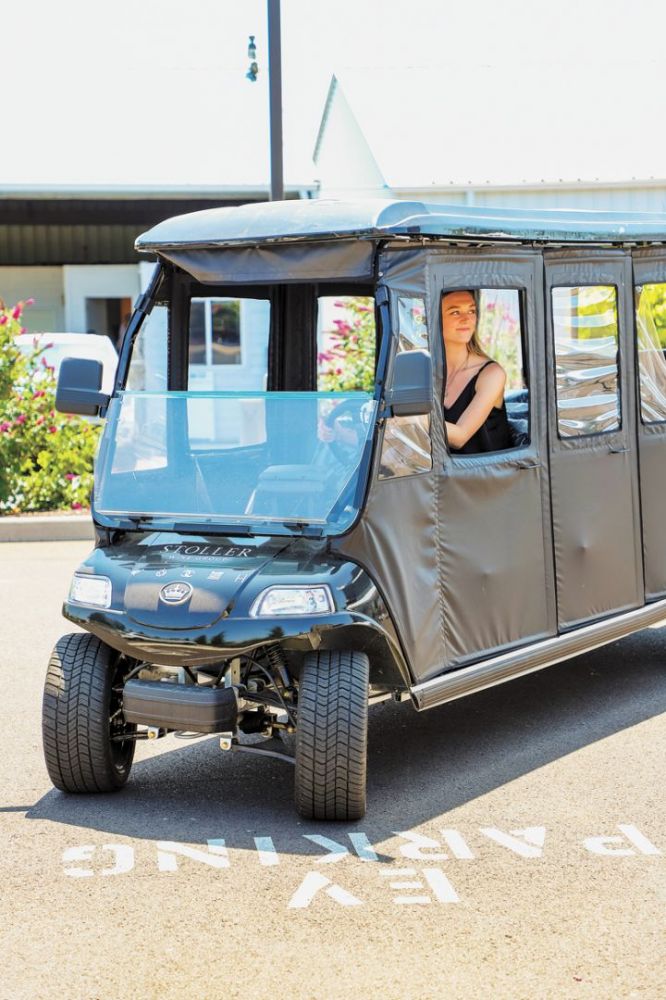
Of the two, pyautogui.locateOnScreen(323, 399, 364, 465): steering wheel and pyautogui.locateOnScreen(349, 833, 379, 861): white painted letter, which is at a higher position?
pyautogui.locateOnScreen(323, 399, 364, 465): steering wheel

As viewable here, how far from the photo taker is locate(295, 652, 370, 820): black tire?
5688mm

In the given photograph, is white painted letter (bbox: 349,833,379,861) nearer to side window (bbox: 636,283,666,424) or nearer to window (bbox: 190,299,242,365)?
window (bbox: 190,299,242,365)

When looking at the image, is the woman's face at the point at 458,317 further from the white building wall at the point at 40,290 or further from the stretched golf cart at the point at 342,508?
the white building wall at the point at 40,290

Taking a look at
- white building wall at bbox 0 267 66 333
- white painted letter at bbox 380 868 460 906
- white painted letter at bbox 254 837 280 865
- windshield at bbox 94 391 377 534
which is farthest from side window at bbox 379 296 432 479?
white building wall at bbox 0 267 66 333

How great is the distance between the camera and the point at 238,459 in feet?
21.6

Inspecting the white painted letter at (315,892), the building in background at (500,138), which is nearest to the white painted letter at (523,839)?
the white painted letter at (315,892)

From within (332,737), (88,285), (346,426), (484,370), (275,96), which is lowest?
(332,737)

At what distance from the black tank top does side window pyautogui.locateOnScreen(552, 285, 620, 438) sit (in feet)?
1.15

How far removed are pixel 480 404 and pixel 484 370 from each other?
20 centimetres

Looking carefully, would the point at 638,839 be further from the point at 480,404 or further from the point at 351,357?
the point at 351,357

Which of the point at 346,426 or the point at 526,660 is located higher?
the point at 346,426

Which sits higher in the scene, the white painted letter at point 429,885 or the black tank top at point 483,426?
the black tank top at point 483,426

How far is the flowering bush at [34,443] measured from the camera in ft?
48.6

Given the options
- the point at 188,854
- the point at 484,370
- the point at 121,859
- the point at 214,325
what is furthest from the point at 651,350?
the point at 121,859
